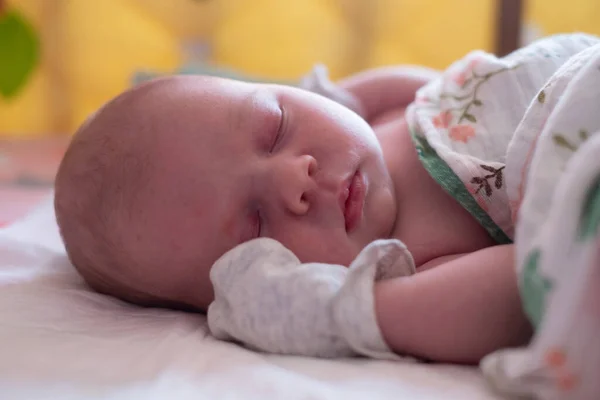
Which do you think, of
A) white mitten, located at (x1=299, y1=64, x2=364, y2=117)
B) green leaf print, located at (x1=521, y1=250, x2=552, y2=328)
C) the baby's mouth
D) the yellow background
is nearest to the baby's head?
the baby's mouth

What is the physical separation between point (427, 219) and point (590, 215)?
374 millimetres

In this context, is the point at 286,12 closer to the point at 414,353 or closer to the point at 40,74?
the point at 40,74

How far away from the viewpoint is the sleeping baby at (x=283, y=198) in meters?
0.72

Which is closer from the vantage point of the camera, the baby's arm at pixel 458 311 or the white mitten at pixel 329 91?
the baby's arm at pixel 458 311

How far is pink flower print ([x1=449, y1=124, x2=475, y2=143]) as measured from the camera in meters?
0.93

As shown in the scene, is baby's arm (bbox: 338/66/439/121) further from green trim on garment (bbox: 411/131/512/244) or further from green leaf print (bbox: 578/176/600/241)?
green leaf print (bbox: 578/176/600/241)

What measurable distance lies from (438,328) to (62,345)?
408mm

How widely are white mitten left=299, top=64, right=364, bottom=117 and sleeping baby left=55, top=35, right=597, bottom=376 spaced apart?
1.16 feet

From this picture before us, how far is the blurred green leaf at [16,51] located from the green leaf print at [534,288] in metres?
2.04

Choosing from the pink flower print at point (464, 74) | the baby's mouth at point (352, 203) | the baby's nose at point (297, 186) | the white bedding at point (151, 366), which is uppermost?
the pink flower print at point (464, 74)

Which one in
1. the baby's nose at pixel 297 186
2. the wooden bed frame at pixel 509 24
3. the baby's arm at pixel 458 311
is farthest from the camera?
the wooden bed frame at pixel 509 24

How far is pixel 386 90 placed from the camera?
4.29 feet

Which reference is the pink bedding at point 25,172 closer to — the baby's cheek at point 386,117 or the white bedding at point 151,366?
the white bedding at point 151,366

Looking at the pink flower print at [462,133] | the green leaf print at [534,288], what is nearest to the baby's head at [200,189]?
the pink flower print at [462,133]
